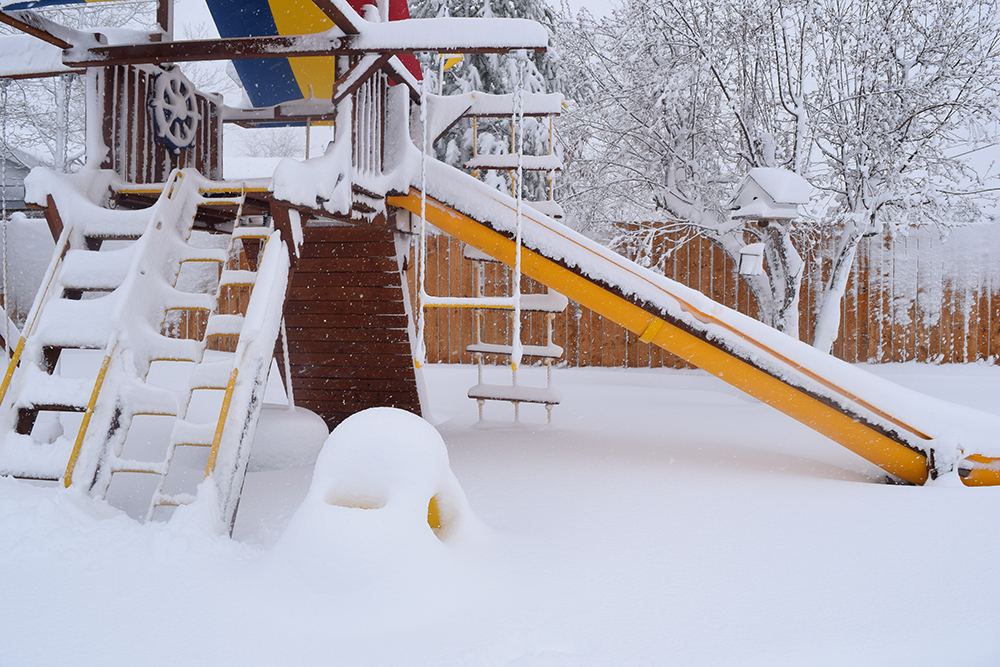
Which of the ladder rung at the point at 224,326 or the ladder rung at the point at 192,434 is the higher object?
the ladder rung at the point at 224,326

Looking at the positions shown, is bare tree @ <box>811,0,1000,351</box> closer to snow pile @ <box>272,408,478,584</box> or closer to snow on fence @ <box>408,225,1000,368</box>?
snow on fence @ <box>408,225,1000,368</box>

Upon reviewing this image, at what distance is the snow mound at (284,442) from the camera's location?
4070 millimetres

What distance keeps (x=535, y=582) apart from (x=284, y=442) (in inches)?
93.3

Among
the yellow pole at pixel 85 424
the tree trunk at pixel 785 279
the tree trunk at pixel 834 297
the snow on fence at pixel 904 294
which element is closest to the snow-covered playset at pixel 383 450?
the yellow pole at pixel 85 424

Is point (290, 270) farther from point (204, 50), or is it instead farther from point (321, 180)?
point (204, 50)

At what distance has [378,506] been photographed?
2.38m

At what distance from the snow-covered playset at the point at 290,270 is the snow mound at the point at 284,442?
342 mm

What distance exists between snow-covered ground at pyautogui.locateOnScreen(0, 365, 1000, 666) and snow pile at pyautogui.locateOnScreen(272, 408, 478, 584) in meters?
0.01

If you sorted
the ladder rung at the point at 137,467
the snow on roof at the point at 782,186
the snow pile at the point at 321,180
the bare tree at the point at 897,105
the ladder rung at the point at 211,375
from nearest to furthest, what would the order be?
the ladder rung at the point at 137,467 → the ladder rung at the point at 211,375 → the snow pile at the point at 321,180 → the snow on roof at the point at 782,186 → the bare tree at the point at 897,105

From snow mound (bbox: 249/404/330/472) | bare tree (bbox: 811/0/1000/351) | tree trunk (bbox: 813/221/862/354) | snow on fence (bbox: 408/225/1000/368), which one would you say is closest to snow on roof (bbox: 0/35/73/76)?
snow mound (bbox: 249/404/330/472)

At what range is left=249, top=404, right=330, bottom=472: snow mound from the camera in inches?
160

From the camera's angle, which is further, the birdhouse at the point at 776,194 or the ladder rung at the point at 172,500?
the birdhouse at the point at 776,194

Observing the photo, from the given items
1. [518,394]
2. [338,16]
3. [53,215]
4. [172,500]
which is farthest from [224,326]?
[518,394]

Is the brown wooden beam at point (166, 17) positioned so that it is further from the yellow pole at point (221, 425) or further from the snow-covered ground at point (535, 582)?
the snow-covered ground at point (535, 582)
